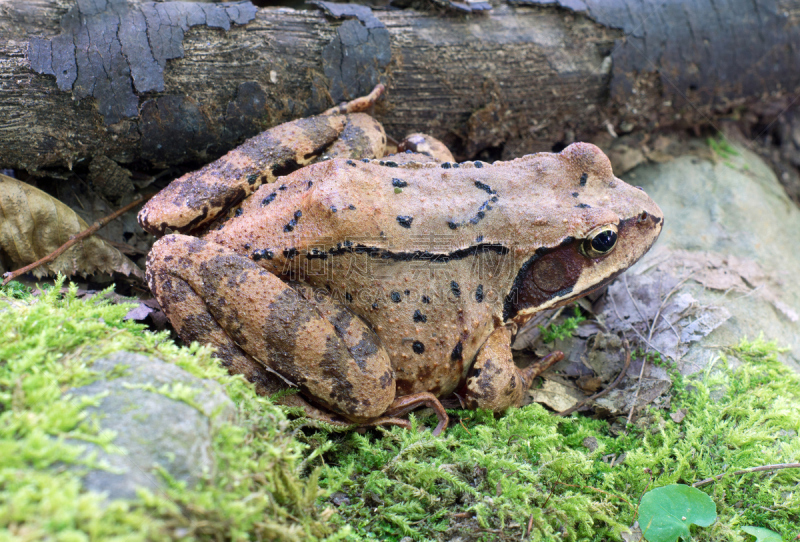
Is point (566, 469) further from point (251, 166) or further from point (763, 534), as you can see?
point (251, 166)

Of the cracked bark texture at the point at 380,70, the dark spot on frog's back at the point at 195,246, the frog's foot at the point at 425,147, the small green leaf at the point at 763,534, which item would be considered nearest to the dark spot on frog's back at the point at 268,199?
the dark spot on frog's back at the point at 195,246

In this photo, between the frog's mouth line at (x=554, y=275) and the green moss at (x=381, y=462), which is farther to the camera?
the frog's mouth line at (x=554, y=275)

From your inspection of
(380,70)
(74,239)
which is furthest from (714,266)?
(74,239)

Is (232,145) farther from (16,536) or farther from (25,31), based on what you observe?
(16,536)

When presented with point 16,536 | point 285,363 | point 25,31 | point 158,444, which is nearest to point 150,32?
point 25,31

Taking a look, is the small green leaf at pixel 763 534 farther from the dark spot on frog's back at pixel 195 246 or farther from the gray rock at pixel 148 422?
the dark spot on frog's back at pixel 195 246

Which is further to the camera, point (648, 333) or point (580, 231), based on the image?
point (648, 333)
